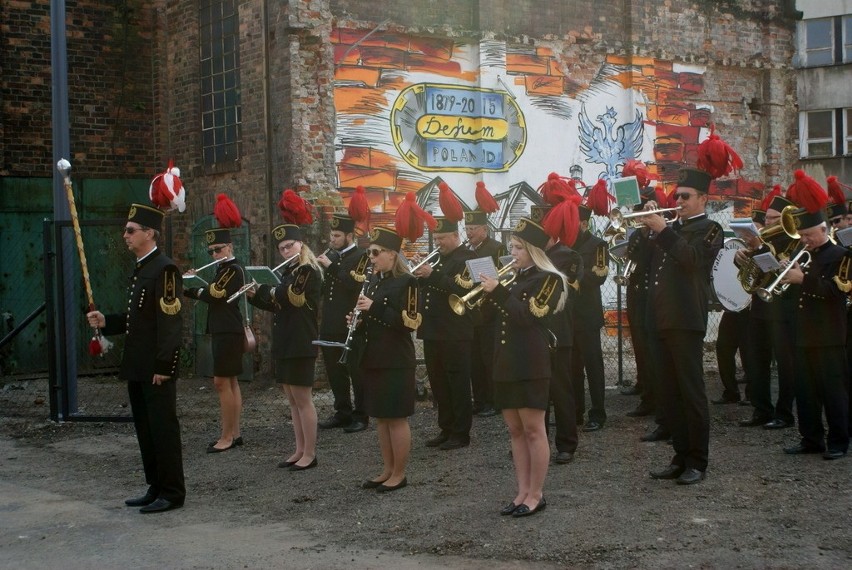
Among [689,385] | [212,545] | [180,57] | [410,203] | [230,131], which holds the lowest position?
[212,545]

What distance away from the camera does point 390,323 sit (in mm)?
8219

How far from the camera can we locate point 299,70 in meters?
14.7

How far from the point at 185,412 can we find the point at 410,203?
221 inches

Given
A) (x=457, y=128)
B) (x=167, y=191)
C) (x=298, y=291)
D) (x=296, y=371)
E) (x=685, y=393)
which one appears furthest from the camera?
(x=457, y=128)

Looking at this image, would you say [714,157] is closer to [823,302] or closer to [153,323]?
[823,302]

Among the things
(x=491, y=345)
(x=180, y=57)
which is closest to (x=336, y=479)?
(x=491, y=345)

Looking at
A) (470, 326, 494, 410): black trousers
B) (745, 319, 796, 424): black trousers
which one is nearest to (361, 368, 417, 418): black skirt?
(470, 326, 494, 410): black trousers

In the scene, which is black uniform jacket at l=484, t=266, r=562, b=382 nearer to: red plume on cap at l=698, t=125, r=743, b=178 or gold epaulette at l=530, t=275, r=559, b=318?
gold epaulette at l=530, t=275, r=559, b=318

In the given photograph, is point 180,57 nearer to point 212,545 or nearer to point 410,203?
point 410,203

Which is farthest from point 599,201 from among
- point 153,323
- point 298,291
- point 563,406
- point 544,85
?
point 544,85

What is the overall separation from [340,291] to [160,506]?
11.9ft

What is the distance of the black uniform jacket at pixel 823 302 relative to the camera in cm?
893

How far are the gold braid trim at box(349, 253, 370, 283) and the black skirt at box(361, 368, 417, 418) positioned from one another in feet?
8.45

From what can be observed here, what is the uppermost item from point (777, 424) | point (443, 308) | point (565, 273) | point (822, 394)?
point (565, 273)
